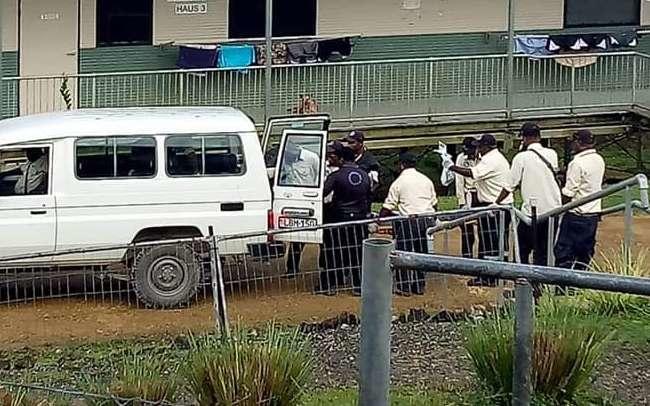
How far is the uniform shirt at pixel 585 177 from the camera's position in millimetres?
12727

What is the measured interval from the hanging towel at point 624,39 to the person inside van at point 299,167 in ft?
32.7

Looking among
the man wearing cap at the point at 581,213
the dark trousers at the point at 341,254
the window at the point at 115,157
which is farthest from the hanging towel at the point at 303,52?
the dark trousers at the point at 341,254

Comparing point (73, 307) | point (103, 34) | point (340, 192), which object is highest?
point (103, 34)

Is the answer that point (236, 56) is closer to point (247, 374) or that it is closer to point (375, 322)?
point (247, 374)

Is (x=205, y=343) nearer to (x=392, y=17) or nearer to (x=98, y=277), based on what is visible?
(x=98, y=277)

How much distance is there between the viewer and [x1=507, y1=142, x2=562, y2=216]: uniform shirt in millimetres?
12867

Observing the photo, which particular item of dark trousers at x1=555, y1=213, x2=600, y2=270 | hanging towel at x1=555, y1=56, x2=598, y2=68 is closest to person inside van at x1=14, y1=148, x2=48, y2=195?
dark trousers at x1=555, y1=213, x2=600, y2=270

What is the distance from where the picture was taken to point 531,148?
13008 millimetres

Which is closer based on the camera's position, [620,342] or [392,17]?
[620,342]

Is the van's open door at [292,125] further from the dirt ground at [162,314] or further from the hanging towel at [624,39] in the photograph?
the hanging towel at [624,39]

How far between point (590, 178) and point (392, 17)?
8958mm

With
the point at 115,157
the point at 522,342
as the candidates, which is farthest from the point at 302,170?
the point at 522,342

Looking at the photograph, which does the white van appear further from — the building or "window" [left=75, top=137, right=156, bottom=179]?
the building

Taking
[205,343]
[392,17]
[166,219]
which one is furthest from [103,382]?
[392,17]
